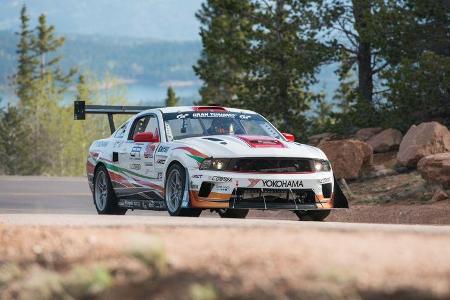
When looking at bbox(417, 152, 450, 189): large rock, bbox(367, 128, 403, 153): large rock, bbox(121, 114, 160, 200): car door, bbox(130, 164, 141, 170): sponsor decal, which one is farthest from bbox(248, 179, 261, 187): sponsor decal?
bbox(367, 128, 403, 153): large rock

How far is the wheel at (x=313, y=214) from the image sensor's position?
1614 centimetres

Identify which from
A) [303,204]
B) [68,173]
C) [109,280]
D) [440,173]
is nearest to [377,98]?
[440,173]

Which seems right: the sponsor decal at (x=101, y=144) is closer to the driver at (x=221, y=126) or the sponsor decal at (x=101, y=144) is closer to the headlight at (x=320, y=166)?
the driver at (x=221, y=126)

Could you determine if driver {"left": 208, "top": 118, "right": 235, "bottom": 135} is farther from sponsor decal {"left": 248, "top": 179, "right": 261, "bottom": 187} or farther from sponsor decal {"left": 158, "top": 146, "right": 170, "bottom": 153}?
sponsor decal {"left": 248, "top": 179, "right": 261, "bottom": 187}

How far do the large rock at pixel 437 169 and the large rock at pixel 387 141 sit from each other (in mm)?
7351

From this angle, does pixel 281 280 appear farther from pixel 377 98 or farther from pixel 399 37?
pixel 377 98

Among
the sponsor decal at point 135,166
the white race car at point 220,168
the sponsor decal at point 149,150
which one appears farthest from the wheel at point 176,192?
the sponsor decal at point 135,166

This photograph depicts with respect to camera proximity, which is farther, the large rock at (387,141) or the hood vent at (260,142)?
the large rock at (387,141)

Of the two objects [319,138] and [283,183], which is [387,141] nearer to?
[319,138]

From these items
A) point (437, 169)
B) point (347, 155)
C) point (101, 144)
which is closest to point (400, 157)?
point (347, 155)

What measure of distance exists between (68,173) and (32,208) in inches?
4284

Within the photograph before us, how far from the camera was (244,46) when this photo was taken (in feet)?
135

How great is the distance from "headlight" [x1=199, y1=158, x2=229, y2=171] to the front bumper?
0.09 meters

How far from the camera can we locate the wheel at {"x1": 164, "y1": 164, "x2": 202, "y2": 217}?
15.1m
